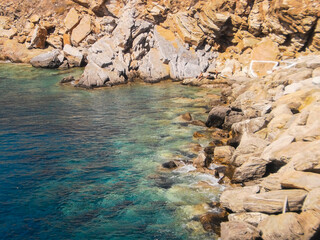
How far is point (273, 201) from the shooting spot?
15.0 meters

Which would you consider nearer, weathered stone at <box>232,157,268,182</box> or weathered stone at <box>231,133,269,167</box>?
weathered stone at <box>232,157,268,182</box>

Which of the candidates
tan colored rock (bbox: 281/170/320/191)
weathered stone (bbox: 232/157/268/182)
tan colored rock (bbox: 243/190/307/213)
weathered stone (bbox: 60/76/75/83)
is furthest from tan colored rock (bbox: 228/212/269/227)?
weathered stone (bbox: 60/76/75/83)

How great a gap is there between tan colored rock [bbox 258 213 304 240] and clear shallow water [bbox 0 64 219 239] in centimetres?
308

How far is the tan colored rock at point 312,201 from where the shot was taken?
1337cm

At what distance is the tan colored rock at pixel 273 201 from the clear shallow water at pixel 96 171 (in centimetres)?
274

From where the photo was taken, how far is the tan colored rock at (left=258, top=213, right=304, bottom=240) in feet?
42.5

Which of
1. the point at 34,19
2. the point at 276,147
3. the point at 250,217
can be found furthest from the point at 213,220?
the point at 34,19

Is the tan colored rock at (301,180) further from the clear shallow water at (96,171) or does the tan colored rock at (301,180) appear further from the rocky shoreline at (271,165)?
the clear shallow water at (96,171)

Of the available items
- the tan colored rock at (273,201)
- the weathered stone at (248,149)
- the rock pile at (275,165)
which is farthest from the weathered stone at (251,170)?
the tan colored rock at (273,201)

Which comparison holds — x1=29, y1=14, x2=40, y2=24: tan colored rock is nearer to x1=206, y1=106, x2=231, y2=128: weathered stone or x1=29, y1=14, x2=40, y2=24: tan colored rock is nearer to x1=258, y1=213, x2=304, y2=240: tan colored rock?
x1=206, y1=106, x2=231, y2=128: weathered stone

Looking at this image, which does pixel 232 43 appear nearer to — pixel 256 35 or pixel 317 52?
pixel 256 35

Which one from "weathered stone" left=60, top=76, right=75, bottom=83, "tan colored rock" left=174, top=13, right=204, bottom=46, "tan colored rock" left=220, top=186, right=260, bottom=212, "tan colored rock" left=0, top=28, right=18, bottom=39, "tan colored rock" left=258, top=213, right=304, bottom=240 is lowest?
"weathered stone" left=60, top=76, right=75, bottom=83

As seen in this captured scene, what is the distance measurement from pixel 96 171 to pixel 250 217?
12096 millimetres

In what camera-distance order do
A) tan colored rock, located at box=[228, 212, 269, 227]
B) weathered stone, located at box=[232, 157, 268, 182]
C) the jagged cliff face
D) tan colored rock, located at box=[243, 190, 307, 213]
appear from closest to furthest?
1. tan colored rock, located at box=[243, 190, 307, 213]
2. tan colored rock, located at box=[228, 212, 269, 227]
3. weathered stone, located at box=[232, 157, 268, 182]
4. the jagged cliff face
